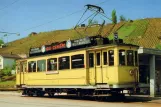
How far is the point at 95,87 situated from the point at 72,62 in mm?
2771

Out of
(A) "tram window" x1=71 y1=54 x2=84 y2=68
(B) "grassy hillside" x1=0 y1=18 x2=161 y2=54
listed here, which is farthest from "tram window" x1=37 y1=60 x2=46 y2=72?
(B) "grassy hillside" x1=0 y1=18 x2=161 y2=54

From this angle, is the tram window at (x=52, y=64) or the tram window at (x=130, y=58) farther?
the tram window at (x=52, y=64)

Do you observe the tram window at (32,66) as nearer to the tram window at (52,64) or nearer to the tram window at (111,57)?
the tram window at (52,64)

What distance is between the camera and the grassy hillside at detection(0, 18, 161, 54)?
227 feet

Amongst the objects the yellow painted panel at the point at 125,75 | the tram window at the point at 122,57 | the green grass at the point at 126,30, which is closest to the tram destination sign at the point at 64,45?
the tram window at the point at 122,57

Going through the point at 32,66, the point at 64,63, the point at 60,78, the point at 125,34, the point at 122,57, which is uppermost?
the point at 125,34

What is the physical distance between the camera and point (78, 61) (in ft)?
70.1

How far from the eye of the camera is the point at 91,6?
72.7ft

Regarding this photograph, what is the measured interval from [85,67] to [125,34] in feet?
193

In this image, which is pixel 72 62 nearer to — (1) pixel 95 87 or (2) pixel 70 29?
(1) pixel 95 87

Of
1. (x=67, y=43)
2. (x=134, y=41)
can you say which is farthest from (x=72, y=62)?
(x=134, y=41)

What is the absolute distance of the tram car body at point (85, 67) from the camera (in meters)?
19.1

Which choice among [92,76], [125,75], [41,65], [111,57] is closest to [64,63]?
[92,76]

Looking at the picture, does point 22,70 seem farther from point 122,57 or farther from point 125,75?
point 125,75
